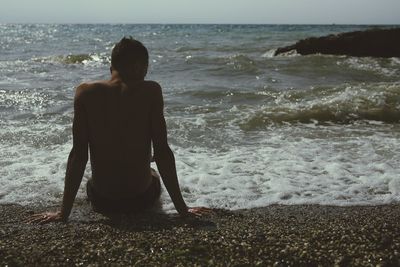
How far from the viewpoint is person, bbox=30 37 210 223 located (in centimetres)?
313

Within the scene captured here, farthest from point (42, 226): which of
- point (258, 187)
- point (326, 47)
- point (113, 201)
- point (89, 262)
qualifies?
point (326, 47)

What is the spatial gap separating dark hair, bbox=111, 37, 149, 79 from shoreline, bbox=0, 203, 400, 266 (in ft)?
3.39

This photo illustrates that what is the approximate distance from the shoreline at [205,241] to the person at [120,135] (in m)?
0.19

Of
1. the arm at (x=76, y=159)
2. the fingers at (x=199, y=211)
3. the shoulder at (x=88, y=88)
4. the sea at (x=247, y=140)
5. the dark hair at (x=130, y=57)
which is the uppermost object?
the dark hair at (x=130, y=57)

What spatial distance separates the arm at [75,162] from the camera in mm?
3166

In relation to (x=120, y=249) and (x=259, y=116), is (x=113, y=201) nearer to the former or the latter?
(x=120, y=249)

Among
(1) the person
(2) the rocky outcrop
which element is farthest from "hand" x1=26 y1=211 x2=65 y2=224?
(2) the rocky outcrop

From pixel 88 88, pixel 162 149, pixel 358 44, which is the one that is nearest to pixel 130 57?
pixel 88 88

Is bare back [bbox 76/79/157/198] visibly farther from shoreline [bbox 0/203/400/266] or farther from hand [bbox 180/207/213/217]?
hand [bbox 180/207/213/217]

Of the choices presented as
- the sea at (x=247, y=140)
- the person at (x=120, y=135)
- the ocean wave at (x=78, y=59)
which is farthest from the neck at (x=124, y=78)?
the ocean wave at (x=78, y=59)

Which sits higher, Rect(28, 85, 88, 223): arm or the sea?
Rect(28, 85, 88, 223): arm

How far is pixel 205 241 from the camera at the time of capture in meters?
2.75

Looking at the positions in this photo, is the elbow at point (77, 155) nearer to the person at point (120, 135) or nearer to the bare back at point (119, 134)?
the person at point (120, 135)

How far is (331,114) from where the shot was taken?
24.3 feet
